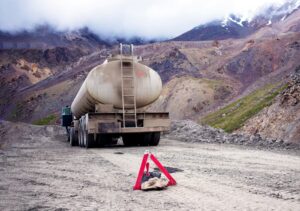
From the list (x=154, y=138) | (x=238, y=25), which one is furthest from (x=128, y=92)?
(x=238, y=25)

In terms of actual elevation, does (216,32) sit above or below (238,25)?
below

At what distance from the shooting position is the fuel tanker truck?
15000 millimetres

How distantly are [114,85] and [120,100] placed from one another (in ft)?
2.18

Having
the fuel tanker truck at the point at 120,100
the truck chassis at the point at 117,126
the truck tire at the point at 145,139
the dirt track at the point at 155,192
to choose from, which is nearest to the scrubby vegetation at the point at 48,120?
the truck tire at the point at 145,139

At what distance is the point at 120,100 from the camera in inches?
607

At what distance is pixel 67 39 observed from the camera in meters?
145

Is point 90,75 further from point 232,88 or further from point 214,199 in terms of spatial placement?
point 232,88

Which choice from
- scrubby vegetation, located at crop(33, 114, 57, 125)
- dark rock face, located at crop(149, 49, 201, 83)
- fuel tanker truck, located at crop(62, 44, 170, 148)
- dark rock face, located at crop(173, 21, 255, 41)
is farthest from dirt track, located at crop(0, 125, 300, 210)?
dark rock face, located at crop(173, 21, 255, 41)

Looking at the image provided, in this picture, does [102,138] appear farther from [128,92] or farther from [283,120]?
[283,120]

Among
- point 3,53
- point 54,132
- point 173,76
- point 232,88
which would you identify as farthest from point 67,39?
point 54,132

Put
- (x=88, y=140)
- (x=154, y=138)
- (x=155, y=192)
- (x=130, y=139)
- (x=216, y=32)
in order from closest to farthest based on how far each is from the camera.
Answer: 1. (x=155, y=192)
2. (x=88, y=140)
3. (x=154, y=138)
4. (x=130, y=139)
5. (x=216, y=32)

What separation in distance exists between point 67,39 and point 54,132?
11910 centimetres

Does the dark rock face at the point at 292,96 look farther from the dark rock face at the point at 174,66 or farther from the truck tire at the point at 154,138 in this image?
the dark rock face at the point at 174,66

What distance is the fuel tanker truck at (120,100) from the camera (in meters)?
15.0
